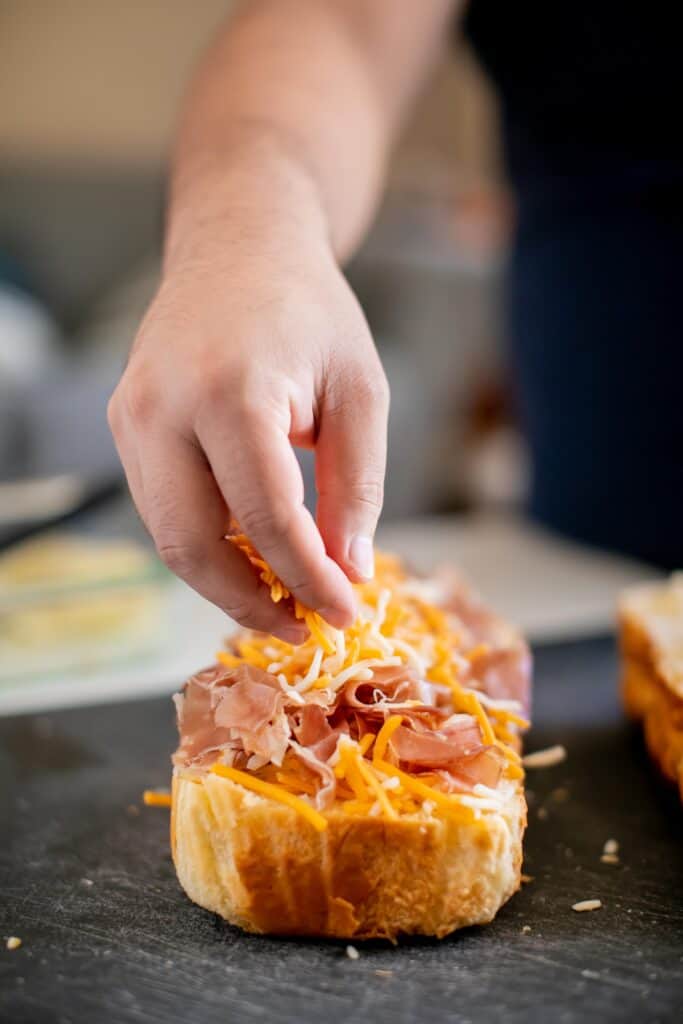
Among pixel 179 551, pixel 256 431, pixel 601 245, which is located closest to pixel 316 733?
pixel 179 551

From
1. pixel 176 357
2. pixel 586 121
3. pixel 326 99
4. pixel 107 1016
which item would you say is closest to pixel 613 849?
pixel 107 1016

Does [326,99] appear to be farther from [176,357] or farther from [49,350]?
[49,350]

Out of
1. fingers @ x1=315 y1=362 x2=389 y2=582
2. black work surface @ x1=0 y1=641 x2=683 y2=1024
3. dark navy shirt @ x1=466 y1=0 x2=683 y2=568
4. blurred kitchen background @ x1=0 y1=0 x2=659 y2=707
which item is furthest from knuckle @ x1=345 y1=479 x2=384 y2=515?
blurred kitchen background @ x1=0 y1=0 x2=659 y2=707

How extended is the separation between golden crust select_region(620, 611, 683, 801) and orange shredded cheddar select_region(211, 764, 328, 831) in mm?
717

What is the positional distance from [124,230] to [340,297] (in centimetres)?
785

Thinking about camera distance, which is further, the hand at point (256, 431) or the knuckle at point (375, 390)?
the knuckle at point (375, 390)

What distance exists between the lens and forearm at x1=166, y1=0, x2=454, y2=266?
1.50m

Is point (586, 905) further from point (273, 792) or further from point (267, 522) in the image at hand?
point (267, 522)

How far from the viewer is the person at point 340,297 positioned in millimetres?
1156

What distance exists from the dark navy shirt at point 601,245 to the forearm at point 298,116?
1.40 feet

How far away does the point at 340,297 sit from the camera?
4.30 ft

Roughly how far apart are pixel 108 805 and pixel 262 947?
0.55 m

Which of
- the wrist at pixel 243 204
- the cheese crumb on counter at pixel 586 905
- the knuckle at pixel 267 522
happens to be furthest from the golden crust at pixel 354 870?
the wrist at pixel 243 204

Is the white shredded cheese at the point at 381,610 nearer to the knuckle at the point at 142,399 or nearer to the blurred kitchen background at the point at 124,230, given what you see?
the knuckle at the point at 142,399
